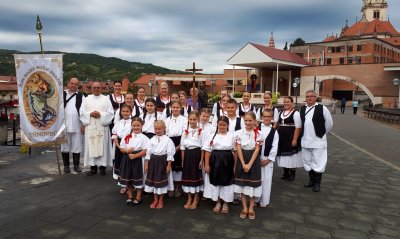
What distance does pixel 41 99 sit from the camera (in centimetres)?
643

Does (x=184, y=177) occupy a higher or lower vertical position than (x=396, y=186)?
higher

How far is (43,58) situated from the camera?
251 inches

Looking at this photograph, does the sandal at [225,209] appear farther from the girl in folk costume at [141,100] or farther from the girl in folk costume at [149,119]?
the girl in folk costume at [141,100]

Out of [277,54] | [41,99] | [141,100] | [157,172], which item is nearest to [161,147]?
[157,172]

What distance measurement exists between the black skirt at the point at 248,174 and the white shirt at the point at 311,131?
1.75 meters

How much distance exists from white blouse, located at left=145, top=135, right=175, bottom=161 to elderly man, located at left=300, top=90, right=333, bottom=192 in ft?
8.59

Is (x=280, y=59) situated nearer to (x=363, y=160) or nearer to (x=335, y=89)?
(x=335, y=89)

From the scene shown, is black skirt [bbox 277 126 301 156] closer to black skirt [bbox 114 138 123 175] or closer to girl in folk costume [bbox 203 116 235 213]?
girl in folk costume [bbox 203 116 235 213]

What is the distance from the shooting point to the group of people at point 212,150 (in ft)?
14.7

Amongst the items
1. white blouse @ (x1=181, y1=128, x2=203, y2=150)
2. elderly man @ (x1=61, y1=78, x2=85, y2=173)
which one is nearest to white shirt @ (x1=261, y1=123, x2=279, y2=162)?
white blouse @ (x1=181, y1=128, x2=203, y2=150)

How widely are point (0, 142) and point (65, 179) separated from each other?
17.6ft

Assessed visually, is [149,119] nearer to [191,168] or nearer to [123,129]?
[123,129]

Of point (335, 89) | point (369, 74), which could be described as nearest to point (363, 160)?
point (369, 74)

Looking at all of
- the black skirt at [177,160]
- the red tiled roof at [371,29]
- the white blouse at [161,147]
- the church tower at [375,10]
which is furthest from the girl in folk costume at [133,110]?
the church tower at [375,10]
